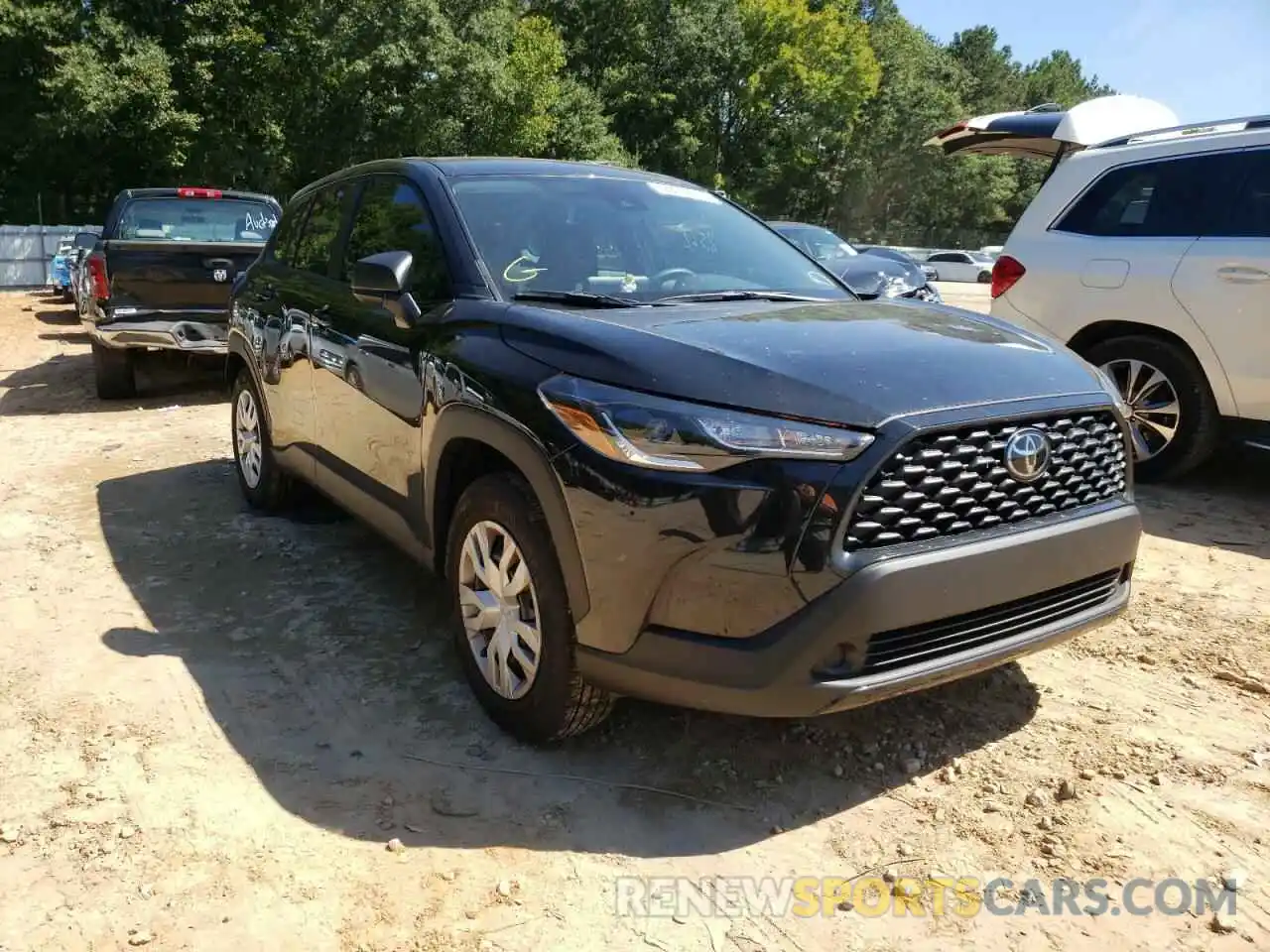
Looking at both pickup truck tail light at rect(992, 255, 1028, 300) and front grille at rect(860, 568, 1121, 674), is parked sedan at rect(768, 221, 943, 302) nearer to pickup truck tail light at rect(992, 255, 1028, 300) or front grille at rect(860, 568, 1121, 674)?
pickup truck tail light at rect(992, 255, 1028, 300)

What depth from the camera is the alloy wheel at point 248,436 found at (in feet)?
17.3

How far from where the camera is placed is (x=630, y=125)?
1785 inches

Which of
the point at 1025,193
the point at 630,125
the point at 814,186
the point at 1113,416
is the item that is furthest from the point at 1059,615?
the point at 1025,193

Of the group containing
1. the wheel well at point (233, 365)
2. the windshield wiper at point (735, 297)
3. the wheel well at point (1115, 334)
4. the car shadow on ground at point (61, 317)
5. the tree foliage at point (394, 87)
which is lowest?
the car shadow on ground at point (61, 317)

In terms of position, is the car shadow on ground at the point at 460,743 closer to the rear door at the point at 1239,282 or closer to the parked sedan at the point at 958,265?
the rear door at the point at 1239,282

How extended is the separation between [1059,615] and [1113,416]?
0.61 m

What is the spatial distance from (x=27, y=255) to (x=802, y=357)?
73.3ft

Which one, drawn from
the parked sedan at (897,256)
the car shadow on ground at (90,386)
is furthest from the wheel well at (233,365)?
the parked sedan at (897,256)

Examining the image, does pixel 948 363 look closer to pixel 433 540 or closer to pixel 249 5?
pixel 433 540

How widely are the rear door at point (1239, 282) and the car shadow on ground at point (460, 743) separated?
282 centimetres

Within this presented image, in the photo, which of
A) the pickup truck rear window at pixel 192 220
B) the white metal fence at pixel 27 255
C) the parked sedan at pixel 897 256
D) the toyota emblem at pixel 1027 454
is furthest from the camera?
the white metal fence at pixel 27 255

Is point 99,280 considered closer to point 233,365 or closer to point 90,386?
point 90,386

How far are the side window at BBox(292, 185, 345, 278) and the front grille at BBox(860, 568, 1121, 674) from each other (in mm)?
3000

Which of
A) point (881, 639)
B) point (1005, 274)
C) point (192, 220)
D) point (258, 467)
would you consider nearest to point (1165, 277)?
point (1005, 274)
